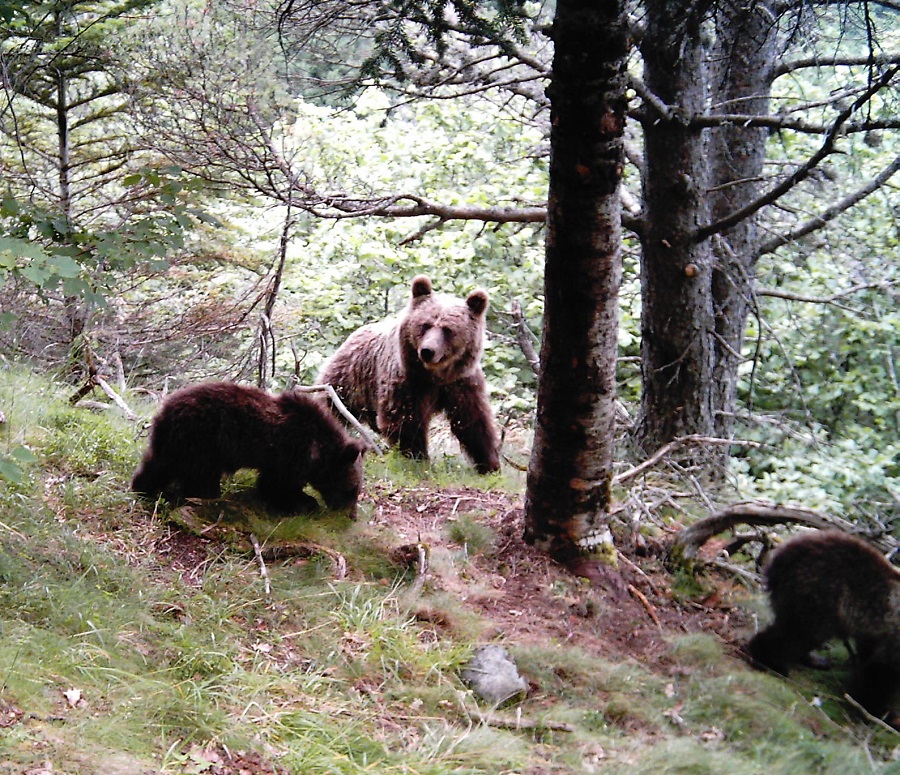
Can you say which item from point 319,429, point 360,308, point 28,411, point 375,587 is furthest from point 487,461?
point 360,308

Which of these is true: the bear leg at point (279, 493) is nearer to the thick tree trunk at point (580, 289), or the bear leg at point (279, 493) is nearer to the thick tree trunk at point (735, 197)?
the thick tree trunk at point (580, 289)

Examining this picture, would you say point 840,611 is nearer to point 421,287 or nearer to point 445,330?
point 445,330

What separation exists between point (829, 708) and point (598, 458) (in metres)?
1.77

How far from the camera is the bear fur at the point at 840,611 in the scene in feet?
13.4

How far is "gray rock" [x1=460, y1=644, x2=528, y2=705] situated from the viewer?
3.73m

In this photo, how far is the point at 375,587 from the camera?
4477mm

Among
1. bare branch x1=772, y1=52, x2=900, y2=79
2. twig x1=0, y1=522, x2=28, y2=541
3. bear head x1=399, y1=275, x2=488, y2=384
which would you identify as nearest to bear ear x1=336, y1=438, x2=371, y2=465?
twig x1=0, y1=522, x2=28, y2=541

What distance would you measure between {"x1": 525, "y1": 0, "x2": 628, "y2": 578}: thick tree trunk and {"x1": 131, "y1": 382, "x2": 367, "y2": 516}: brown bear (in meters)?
1.29

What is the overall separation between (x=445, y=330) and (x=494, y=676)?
13.5 ft

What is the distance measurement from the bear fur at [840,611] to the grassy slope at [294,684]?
200mm

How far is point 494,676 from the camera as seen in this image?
379 cm

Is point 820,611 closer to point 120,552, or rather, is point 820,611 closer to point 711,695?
point 711,695

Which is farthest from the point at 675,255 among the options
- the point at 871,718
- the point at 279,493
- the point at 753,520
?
the point at 871,718

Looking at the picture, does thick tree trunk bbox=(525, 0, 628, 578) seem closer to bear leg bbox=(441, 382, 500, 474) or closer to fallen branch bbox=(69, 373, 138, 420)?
bear leg bbox=(441, 382, 500, 474)
